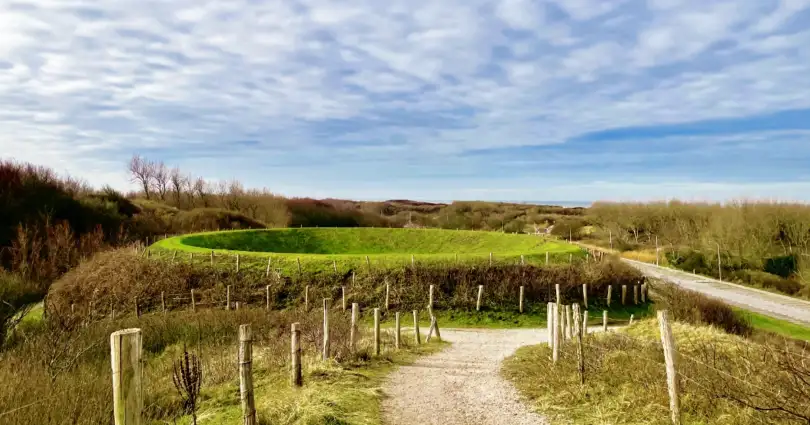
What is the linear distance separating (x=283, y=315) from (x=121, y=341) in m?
20.0

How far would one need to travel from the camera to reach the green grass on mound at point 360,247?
3706 centimetres

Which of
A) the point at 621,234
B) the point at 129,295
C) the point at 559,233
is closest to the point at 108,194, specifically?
the point at 129,295

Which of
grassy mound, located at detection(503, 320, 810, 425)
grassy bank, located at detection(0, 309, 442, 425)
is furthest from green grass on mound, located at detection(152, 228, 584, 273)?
grassy mound, located at detection(503, 320, 810, 425)

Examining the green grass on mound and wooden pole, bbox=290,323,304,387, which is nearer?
wooden pole, bbox=290,323,304,387

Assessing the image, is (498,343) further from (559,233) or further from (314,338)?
(559,233)

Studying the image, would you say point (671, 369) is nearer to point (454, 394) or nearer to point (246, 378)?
point (454, 394)

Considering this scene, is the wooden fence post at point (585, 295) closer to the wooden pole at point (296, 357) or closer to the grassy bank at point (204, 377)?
the grassy bank at point (204, 377)

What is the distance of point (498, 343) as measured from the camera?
78.9 feet

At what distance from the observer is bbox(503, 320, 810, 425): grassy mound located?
25.2 ft

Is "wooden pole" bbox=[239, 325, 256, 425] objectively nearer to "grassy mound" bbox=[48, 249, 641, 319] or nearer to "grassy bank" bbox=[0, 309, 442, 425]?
"grassy bank" bbox=[0, 309, 442, 425]

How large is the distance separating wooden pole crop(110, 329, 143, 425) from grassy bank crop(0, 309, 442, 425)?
75.4 inches

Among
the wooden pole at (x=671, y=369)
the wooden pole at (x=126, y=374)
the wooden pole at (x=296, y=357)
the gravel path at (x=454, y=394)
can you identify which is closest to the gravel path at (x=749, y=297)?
the gravel path at (x=454, y=394)

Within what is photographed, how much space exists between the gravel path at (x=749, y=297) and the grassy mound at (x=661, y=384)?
2939 cm

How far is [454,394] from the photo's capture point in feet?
41.7
